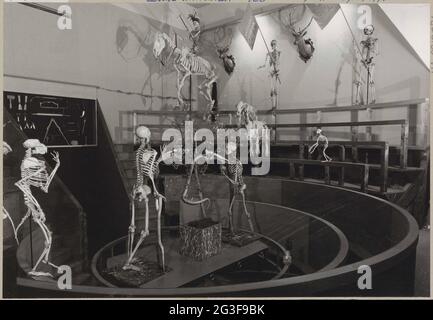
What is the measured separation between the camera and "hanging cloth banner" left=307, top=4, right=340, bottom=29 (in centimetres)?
287

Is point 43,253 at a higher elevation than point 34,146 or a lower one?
lower

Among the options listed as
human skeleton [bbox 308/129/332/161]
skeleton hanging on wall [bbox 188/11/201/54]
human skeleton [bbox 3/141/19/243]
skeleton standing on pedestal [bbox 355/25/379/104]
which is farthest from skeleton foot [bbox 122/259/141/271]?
skeleton standing on pedestal [bbox 355/25/379/104]

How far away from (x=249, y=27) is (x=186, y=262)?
266 centimetres

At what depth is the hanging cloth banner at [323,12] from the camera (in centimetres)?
287

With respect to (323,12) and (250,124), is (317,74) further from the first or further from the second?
(250,124)

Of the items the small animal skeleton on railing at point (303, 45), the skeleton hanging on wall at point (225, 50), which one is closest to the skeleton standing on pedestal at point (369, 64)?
the small animal skeleton on railing at point (303, 45)

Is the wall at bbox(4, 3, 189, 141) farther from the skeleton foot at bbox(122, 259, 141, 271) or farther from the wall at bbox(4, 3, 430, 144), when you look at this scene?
the skeleton foot at bbox(122, 259, 141, 271)

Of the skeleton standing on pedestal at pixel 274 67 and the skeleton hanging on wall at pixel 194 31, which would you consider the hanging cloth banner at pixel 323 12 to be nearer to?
the skeleton standing on pedestal at pixel 274 67

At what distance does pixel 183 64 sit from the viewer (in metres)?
3.67

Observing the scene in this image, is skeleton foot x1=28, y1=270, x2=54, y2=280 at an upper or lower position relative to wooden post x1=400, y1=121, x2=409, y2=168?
lower

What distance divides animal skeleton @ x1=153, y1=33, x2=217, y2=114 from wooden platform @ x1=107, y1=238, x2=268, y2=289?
1.54 metres

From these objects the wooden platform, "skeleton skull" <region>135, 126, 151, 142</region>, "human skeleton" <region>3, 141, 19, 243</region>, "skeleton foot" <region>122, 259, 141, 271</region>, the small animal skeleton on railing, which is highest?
the small animal skeleton on railing

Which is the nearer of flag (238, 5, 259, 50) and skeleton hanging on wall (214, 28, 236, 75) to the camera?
flag (238, 5, 259, 50)

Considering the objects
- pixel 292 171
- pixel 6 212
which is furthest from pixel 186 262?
pixel 292 171
